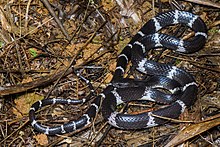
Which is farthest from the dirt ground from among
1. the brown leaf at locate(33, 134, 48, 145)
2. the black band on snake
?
the black band on snake

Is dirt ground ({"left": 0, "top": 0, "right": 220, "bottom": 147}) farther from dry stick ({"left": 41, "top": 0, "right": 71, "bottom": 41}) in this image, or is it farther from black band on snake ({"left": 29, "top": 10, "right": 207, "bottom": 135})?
black band on snake ({"left": 29, "top": 10, "right": 207, "bottom": 135})

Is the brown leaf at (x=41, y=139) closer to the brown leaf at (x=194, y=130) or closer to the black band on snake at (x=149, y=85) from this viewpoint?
the black band on snake at (x=149, y=85)

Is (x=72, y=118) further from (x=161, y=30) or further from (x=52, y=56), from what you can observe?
(x=161, y=30)

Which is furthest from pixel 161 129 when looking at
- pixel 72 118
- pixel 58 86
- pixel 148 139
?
pixel 58 86

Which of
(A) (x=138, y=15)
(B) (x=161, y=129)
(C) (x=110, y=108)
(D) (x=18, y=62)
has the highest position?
(D) (x=18, y=62)

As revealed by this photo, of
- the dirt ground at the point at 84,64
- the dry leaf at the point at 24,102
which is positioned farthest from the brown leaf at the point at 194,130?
the dry leaf at the point at 24,102

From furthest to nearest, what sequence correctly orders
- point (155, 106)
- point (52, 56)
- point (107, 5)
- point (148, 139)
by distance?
point (107, 5) → point (52, 56) → point (155, 106) → point (148, 139)
